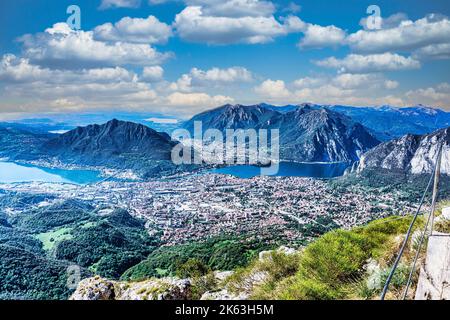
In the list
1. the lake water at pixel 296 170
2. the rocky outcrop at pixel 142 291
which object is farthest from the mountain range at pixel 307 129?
the rocky outcrop at pixel 142 291

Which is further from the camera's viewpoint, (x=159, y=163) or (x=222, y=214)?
(x=159, y=163)

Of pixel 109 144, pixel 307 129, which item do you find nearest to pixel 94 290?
pixel 109 144

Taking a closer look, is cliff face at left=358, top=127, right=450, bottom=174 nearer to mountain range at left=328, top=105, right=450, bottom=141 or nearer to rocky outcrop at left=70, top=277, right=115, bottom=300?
mountain range at left=328, top=105, right=450, bottom=141

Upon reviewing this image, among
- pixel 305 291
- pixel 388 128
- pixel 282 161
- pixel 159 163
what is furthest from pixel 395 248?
pixel 388 128

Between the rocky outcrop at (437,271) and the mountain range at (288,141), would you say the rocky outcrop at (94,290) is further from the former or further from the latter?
the mountain range at (288,141)

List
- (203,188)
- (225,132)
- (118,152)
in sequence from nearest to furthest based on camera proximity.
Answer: (203,188), (118,152), (225,132)
